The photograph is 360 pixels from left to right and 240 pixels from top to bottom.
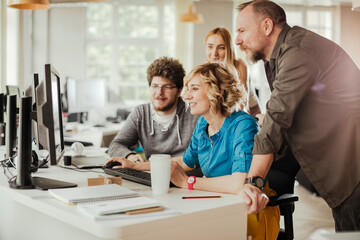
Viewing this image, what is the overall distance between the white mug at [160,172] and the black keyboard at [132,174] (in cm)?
17

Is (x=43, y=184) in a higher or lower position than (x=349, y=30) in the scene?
lower

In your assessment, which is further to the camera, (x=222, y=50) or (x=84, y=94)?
(x=84, y=94)

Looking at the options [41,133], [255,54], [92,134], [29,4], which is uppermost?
[29,4]

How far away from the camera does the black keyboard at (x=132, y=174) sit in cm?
188

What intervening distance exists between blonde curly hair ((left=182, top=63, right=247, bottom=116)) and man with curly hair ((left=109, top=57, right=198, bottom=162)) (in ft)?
2.00

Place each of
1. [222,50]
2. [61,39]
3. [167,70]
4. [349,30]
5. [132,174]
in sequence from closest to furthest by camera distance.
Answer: [132,174], [167,70], [222,50], [61,39], [349,30]

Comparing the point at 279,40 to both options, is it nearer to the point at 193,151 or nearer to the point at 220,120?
the point at 220,120

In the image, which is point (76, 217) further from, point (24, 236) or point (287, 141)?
point (287, 141)

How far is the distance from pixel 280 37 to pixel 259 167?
1.96 feet

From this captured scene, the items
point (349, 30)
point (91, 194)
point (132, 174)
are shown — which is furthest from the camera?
point (349, 30)

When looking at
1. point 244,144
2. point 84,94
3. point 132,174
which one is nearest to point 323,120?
point 244,144

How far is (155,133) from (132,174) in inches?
32.6

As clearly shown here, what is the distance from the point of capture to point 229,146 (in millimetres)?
2021

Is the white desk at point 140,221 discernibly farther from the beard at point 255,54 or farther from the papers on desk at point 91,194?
the beard at point 255,54
